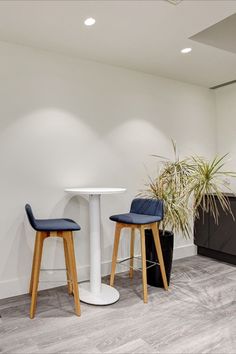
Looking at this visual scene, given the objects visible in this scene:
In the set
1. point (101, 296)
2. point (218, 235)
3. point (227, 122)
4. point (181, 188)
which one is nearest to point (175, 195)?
point (181, 188)

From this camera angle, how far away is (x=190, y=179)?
3.15 metres

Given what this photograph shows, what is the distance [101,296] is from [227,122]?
9.75ft

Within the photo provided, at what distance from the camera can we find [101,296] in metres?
2.70

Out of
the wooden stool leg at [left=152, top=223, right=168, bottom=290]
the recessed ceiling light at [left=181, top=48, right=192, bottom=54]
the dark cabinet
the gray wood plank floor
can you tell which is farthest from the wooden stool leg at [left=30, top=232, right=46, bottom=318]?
the dark cabinet

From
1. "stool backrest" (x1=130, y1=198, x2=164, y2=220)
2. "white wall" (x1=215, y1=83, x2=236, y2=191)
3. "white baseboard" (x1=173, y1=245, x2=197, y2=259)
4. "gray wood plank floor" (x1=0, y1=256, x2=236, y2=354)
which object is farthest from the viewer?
"white wall" (x1=215, y1=83, x2=236, y2=191)

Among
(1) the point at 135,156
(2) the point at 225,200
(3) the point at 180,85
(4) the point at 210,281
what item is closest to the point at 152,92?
(3) the point at 180,85

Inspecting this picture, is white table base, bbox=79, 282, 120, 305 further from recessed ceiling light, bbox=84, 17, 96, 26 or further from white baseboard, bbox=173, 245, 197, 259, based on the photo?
recessed ceiling light, bbox=84, 17, 96, 26

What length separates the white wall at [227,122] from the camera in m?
4.12

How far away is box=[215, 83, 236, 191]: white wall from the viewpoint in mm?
4125

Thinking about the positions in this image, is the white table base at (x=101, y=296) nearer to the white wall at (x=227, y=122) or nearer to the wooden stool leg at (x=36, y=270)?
the wooden stool leg at (x=36, y=270)

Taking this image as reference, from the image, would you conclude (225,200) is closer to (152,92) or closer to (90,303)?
(152,92)

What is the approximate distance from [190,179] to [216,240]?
113cm

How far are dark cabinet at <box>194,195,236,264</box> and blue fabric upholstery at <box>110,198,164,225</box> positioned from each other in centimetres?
123

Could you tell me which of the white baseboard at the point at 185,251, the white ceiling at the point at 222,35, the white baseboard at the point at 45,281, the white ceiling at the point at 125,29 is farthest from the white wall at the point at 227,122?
the white baseboard at the point at 45,281
